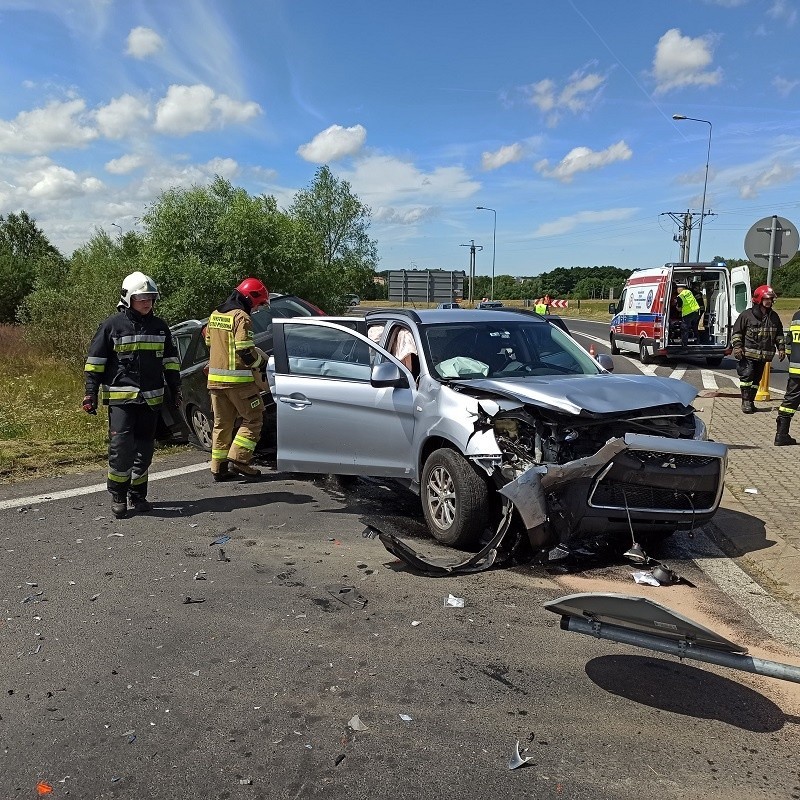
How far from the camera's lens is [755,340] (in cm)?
1094

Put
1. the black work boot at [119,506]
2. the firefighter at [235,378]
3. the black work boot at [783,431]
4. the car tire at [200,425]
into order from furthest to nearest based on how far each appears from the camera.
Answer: the black work boot at [783,431], the car tire at [200,425], the firefighter at [235,378], the black work boot at [119,506]

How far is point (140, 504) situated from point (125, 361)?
1.19 metres

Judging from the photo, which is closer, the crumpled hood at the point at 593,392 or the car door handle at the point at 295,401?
the crumpled hood at the point at 593,392

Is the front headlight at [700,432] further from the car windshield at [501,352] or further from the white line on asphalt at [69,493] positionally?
the white line on asphalt at [69,493]

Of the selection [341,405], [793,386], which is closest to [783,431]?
[793,386]

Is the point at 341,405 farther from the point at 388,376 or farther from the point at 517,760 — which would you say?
the point at 517,760

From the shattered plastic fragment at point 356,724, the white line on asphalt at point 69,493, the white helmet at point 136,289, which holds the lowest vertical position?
the white line on asphalt at point 69,493

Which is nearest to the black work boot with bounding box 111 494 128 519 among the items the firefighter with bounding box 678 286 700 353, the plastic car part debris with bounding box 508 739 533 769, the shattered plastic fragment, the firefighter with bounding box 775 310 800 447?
the shattered plastic fragment

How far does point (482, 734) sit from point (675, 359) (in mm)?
19206

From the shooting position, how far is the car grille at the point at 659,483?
176 inches

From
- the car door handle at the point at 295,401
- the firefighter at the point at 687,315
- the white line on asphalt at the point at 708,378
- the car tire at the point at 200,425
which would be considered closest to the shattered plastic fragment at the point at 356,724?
the car door handle at the point at 295,401

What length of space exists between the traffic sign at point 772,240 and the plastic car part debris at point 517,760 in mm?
10291

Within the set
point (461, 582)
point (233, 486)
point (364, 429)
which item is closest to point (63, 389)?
point (233, 486)

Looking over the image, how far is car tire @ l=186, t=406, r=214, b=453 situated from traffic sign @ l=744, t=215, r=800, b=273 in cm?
842
